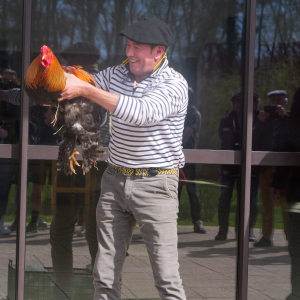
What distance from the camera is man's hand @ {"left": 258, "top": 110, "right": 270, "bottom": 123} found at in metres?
3.57

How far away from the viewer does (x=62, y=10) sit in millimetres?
3395

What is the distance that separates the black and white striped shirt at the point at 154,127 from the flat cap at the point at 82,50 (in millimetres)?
970

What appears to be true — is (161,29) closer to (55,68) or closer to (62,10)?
(55,68)

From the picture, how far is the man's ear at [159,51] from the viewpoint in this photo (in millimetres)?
2496

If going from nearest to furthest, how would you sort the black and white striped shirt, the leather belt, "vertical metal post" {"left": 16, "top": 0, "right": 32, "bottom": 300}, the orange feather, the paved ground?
1. the orange feather
2. the black and white striped shirt
3. the leather belt
4. "vertical metal post" {"left": 16, "top": 0, "right": 32, "bottom": 300}
5. the paved ground

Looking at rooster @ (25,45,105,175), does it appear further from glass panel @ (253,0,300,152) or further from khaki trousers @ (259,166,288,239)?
khaki trousers @ (259,166,288,239)

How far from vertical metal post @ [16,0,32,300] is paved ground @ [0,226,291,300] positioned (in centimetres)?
19

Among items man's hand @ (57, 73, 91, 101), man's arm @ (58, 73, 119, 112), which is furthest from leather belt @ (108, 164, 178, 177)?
man's hand @ (57, 73, 91, 101)

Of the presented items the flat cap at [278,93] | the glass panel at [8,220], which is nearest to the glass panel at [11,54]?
the glass panel at [8,220]

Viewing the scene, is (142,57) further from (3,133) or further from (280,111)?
(280,111)

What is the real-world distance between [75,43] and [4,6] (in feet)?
2.07

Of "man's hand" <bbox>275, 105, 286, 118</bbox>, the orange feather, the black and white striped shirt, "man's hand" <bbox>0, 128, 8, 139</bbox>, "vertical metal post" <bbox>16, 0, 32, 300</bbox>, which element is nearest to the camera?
the orange feather

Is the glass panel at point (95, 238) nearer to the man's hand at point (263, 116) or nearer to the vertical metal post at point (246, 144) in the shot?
the vertical metal post at point (246, 144)

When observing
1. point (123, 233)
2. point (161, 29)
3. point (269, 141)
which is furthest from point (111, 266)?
point (269, 141)
